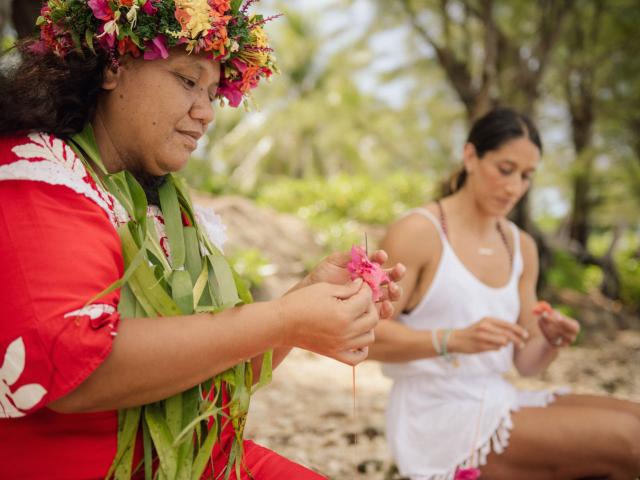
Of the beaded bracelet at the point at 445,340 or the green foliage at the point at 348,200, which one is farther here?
the green foliage at the point at 348,200

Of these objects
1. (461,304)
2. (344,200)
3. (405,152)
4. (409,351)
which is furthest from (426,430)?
(405,152)

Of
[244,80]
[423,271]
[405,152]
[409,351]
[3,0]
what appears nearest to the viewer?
[244,80]

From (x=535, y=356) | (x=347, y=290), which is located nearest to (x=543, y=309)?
(x=535, y=356)

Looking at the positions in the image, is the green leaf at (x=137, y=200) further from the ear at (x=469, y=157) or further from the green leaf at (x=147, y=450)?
the ear at (x=469, y=157)

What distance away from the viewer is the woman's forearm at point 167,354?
1.28 m

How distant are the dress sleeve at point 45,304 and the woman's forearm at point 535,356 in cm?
256

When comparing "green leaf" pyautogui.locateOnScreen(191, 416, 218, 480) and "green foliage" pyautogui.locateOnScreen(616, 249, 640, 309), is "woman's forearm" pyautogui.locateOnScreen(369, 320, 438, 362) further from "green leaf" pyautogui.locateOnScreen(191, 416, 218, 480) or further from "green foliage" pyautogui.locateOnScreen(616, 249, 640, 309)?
"green foliage" pyautogui.locateOnScreen(616, 249, 640, 309)

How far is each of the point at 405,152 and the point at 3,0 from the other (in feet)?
88.1

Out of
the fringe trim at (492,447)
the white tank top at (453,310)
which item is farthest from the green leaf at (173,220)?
the fringe trim at (492,447)

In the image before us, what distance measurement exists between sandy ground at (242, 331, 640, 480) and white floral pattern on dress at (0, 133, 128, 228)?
4.30 ft

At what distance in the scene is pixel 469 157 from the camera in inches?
135

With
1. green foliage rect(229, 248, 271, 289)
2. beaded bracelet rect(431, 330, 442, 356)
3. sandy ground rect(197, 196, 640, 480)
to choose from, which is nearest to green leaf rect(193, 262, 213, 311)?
beaded bracelet rect(431, 330, 442, 356)

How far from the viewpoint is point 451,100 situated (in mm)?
21812

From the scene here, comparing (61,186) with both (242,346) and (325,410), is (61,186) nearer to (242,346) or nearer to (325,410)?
(242,346)
